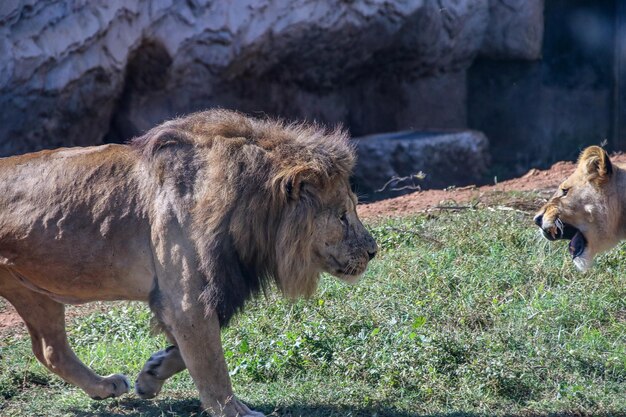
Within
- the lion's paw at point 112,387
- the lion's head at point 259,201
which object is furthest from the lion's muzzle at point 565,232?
the lion's paw at point 112,387

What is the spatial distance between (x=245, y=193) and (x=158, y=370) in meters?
0.83

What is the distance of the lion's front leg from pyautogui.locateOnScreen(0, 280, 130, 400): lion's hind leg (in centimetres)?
58

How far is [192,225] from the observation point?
3445 millimetres

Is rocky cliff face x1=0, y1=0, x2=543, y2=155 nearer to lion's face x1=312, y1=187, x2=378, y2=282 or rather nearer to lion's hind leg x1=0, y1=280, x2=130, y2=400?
lion's hind leg x1=0, y1=280, x2=130, y2=400

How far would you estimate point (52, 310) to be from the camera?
13.2 feet

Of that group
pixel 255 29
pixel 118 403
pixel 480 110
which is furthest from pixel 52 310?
pixel 480 110

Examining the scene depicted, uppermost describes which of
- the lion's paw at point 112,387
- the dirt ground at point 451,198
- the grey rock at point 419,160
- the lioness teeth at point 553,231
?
the lioness teeth at point 553,231

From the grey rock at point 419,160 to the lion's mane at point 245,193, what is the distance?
5.62 m

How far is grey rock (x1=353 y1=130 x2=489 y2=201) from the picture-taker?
9461 millimetres

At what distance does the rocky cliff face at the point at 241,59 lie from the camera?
754 cm

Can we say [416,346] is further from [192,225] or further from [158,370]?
[192,225]

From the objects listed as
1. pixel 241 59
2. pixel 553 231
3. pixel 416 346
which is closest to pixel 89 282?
pixel 416 346

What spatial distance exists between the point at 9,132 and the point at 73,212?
4.19m

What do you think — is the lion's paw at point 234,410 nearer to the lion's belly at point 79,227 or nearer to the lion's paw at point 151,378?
the lion's paw at point 151,378
